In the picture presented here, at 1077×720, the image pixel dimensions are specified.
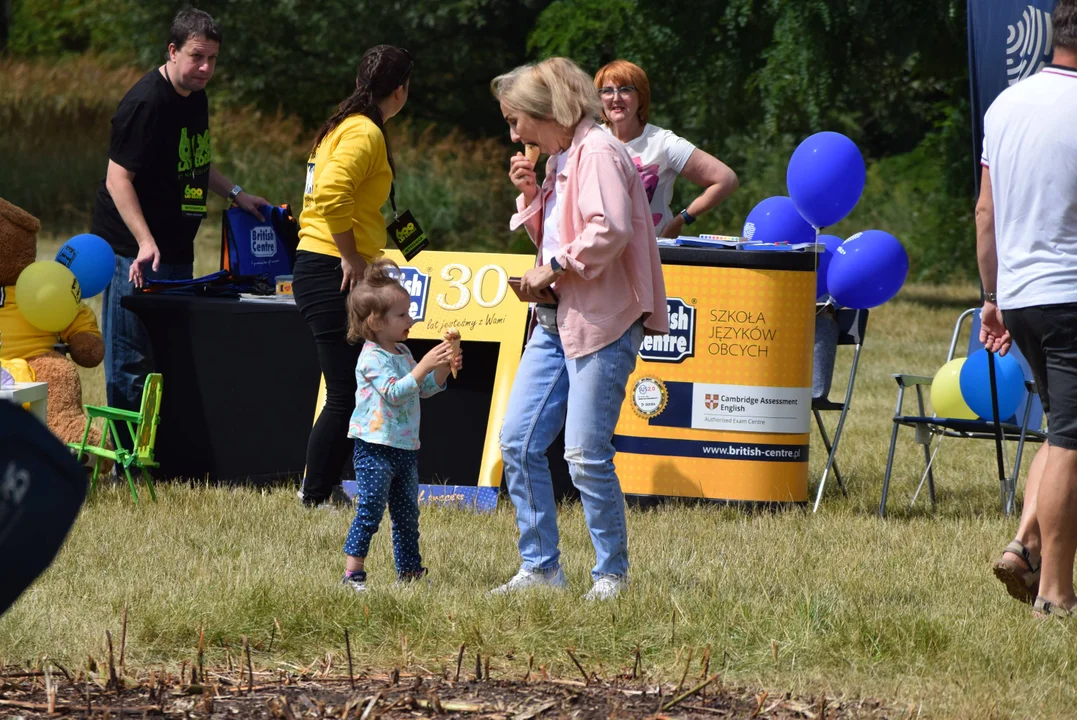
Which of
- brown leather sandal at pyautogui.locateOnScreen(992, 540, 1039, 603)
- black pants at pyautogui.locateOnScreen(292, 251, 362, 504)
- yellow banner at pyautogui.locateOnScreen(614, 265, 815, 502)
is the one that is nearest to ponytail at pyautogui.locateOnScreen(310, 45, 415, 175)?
black pants at pyautogui.locateOnScreen(292, 251, 362, 504)

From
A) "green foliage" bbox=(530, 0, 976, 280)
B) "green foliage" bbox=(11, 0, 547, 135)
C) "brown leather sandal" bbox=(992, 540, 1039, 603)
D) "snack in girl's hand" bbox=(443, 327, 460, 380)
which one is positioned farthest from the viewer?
"green foliage" bbox=(11, 0, 547, 135)

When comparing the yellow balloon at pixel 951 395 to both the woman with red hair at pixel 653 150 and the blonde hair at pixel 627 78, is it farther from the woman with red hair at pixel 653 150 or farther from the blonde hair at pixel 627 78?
the blonde hair at pixel 627 78

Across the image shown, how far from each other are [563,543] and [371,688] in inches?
86.9

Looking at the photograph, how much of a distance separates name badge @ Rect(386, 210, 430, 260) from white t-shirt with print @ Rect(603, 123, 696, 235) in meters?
1.14

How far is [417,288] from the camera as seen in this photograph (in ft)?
22.1

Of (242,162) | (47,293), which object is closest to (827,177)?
(47,293)

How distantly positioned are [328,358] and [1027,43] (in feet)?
12.5

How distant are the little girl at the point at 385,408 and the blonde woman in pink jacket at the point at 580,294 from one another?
0.33 metres

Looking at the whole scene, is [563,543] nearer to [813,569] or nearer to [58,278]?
[813,569]

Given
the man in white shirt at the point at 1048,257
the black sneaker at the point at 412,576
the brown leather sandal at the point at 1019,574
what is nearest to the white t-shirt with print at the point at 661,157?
the man in white shirt at the point at 1048,257

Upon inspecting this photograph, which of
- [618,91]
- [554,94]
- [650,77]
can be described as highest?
[650,77]

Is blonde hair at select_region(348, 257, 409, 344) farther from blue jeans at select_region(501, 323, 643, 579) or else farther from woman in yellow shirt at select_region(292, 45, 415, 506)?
woman in yellow shirt at select_region(292, 45, 415, 506)

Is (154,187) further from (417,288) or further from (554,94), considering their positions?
(554,94)

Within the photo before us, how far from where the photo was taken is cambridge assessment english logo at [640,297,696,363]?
256 inches
